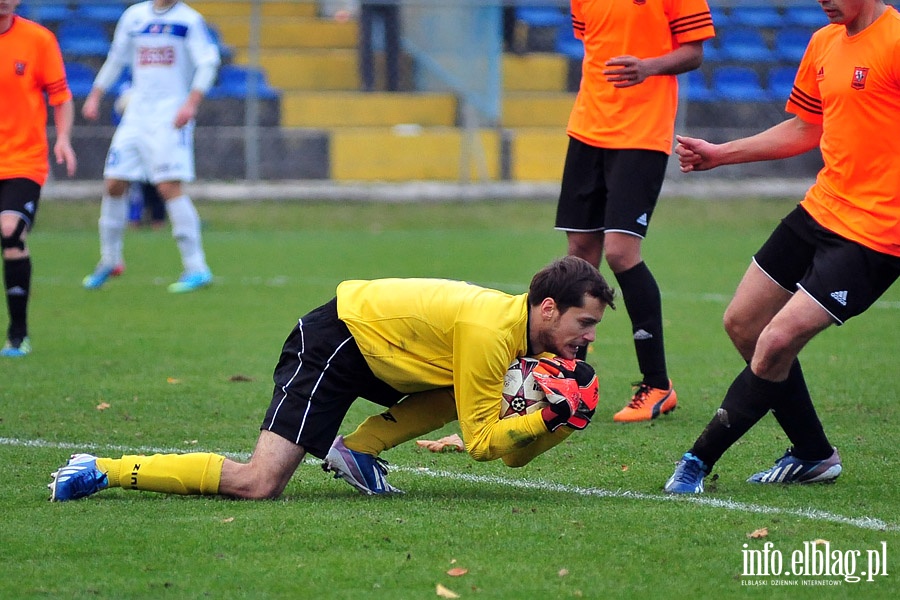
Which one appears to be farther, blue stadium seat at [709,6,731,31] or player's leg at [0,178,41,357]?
blue stadium seat at [709,6,731,31]

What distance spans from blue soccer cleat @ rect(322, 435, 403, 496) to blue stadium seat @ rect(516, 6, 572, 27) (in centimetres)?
1638

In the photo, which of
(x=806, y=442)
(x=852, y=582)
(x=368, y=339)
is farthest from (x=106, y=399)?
(x=852, y=582)

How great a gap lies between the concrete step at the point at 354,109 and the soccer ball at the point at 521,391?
14.1 meters

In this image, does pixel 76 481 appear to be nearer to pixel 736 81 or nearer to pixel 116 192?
pixel 116 192

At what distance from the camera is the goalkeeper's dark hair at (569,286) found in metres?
4.51

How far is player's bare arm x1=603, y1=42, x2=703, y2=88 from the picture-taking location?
6117 millimetres

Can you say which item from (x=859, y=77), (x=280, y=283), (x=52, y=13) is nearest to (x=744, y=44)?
(x=52, y=13)

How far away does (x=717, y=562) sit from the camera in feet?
13.3

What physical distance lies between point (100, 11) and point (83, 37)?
1070 millimetres

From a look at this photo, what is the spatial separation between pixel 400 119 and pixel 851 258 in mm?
14399

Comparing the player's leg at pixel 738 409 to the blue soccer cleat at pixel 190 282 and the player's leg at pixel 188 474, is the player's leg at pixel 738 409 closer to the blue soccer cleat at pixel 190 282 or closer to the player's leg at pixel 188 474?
the player's leg at pixel 188 474

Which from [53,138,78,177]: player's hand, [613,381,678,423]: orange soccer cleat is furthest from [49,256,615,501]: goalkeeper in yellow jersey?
[53,138,78,177]: player's hand

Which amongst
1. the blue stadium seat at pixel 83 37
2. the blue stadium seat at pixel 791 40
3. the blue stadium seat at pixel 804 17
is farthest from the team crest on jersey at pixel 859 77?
the blue stadium seat at pixel 804 17

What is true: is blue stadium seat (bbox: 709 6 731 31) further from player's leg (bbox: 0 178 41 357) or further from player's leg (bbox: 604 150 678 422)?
player's leg (bbox: 604 150 678 422)
